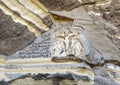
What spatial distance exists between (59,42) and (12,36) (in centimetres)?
22

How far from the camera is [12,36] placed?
171 cm

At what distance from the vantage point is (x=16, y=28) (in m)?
1.72

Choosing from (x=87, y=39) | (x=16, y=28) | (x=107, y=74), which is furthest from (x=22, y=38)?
(x=107, y=74)

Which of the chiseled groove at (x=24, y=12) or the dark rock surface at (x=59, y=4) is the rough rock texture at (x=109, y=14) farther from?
the chiseled groove at (x=24, y=12)

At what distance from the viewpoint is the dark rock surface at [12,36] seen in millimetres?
1693

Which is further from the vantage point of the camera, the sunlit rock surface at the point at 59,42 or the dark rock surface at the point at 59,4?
the dark rock surface at the point at 59,4

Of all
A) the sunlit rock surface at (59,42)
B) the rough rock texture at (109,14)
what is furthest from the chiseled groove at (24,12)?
the rough rock texture at (109,14)

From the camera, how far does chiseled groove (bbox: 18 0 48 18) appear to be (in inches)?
69.2

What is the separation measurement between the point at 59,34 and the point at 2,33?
260 millimetres

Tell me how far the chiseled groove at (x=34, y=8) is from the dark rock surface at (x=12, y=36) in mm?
92

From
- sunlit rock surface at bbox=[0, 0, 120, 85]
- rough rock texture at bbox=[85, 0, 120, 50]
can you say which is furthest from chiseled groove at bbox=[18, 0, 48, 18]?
rough rock texture at bbox=[85, 0, 120, 50]

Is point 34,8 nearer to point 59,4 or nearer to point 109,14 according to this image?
point 59,4

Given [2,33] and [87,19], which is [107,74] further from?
[2,33]

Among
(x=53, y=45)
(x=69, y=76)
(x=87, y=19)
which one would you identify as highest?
(x=87, y=19)
